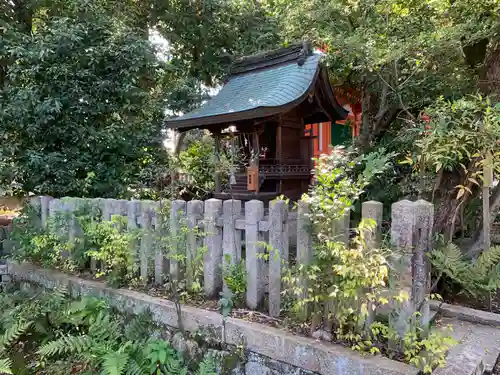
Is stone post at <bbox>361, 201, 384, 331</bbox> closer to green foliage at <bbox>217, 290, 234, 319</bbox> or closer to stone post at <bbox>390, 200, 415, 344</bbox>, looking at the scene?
stone post at <bbox>390, 200, 415, 344</bbox>

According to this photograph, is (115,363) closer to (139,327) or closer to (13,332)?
(139,327)

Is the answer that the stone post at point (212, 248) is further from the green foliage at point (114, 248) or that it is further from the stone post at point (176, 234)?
the green foliage at point (114, 248)

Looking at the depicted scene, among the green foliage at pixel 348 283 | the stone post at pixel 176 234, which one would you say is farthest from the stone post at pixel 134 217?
the green foliage at pixel 348 283

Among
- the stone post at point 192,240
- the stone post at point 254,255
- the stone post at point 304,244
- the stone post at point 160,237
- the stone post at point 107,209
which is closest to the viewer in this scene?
the stone post at point 304,244

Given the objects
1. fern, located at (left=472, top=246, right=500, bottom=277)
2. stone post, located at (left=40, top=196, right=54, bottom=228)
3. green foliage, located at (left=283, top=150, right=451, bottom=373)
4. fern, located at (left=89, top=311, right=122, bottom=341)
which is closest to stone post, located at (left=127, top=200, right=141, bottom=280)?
fern, located at (left=89, top=311, right=122, bottom=341)

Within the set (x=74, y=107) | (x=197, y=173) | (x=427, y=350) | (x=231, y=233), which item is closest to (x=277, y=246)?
(x=231, y=233)

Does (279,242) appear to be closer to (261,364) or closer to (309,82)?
(261,364)

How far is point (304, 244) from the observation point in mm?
2592

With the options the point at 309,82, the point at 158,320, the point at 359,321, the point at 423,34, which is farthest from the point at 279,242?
the point at 423,34

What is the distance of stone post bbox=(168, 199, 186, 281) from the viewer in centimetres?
331

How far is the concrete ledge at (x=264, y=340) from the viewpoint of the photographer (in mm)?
2178

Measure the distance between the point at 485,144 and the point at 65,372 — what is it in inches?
171

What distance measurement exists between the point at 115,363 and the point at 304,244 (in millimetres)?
1762

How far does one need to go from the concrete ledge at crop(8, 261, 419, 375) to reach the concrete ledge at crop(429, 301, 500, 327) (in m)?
1.32
